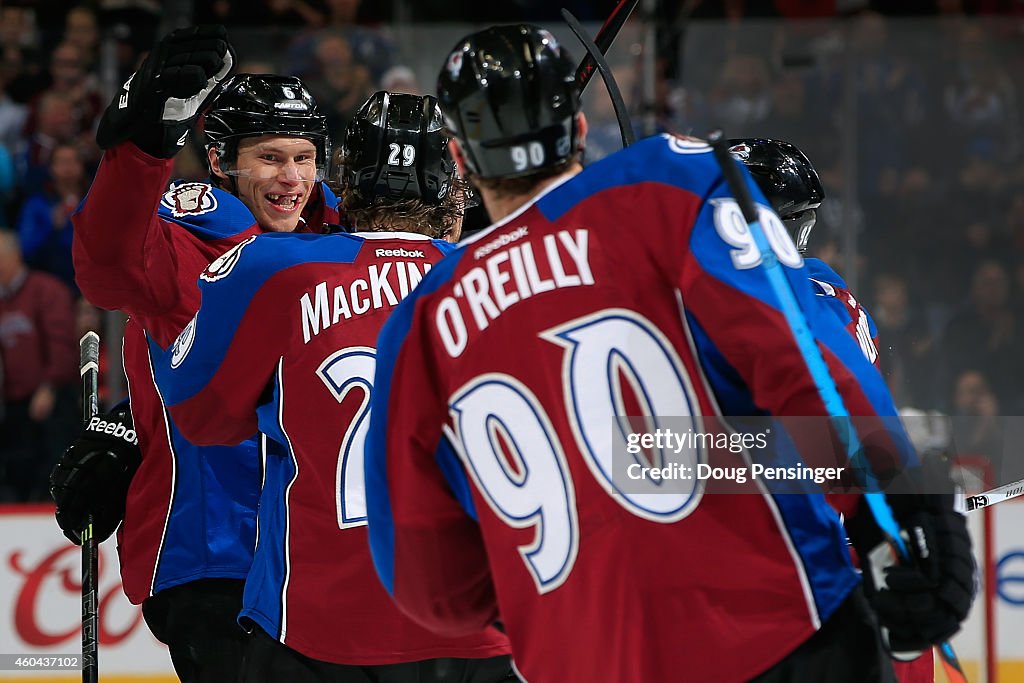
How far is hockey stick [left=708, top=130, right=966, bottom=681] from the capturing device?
140 cm

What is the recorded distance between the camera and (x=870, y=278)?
5945mm

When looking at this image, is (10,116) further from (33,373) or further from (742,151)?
(742,151)

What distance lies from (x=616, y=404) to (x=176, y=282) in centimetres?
126

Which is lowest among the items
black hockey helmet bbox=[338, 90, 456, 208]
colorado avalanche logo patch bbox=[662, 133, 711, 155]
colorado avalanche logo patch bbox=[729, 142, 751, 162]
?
colorado avalanche logo patch bbox=[729, 142, 751, 162]

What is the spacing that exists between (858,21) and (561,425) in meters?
5.06

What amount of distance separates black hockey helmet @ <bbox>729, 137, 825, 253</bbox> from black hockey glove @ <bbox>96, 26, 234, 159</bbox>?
1011 millimetres

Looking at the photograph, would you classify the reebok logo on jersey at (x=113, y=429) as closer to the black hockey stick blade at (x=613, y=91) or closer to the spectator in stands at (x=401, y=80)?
the black hockey stick blade at (x=613, y=91)

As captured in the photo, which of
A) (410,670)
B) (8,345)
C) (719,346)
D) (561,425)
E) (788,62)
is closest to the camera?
(719,346)

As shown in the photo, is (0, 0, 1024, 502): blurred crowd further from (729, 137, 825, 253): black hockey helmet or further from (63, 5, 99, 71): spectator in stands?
(729, 137, 825, 253): black hockey helmet

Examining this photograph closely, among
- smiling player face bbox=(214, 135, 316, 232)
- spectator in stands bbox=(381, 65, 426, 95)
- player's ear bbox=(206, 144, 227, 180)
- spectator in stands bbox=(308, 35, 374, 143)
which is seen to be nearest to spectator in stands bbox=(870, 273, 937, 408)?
spectator in stands bbox=(381, 65, 426, 95)

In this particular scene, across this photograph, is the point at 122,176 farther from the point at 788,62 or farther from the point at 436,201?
the point at 788,62

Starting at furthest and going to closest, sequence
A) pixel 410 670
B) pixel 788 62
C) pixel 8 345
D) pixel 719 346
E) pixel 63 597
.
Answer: pixel 788 62
pixel 8 345
pixel 63 597
pixel 410 670
pixel 719 346

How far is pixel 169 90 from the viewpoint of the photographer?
2.20m

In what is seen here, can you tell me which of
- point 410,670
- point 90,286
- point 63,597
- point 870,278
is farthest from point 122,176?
point 870,278
